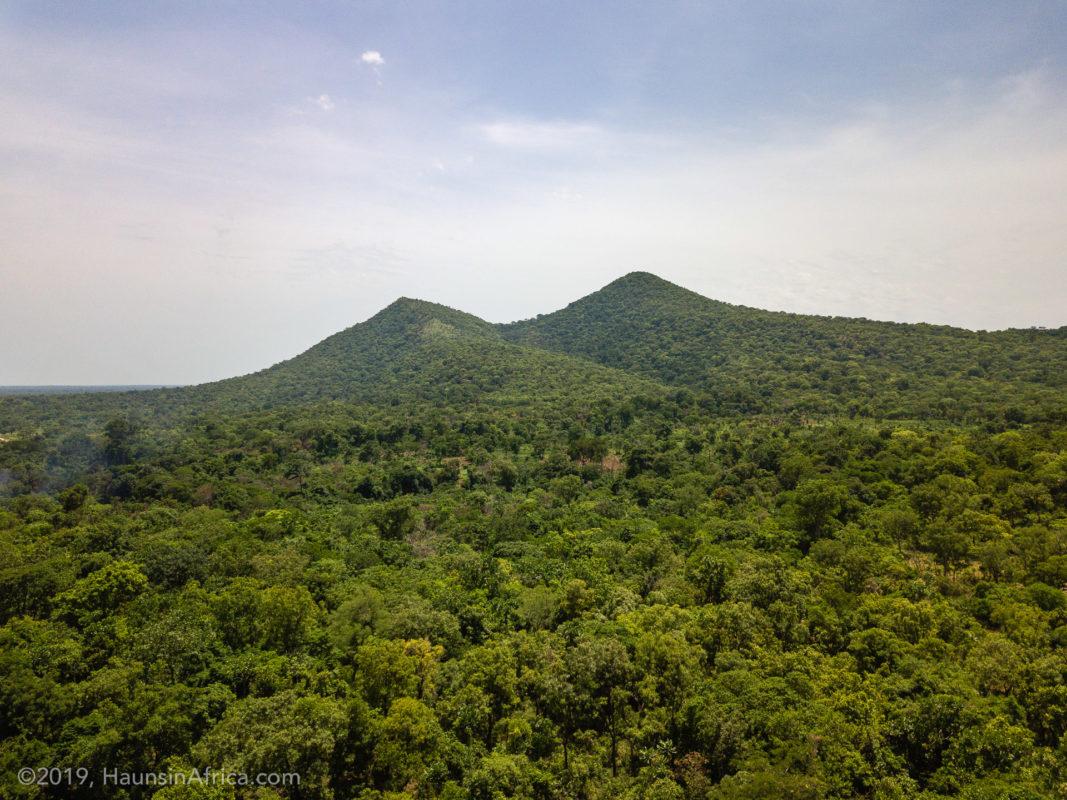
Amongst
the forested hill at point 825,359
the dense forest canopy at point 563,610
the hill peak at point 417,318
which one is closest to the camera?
the dense forest canopy at point 563,610

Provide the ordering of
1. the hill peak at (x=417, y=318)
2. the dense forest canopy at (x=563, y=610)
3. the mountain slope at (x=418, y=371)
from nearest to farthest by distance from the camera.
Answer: the dense forest canopy at (x=563, y=610) → the mountain slope at (x=418, y=371) → the hill peak at (x=417, y=318)

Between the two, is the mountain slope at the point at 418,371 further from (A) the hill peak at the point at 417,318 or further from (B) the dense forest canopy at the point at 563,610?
(B) the dense forest canopy at the point at 563,610

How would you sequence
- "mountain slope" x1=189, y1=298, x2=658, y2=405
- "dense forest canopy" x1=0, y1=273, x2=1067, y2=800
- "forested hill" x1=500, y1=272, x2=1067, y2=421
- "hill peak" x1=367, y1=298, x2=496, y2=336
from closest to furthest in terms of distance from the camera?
"dense forest canopy" x1=0, y1=273, x2=1067, y2=800, "forested hill" x1=500, y1=272, x2=1067, y2=421, "mountain slope" x1=189, y1=298, x2=658, y2=405, "hill peak" x1=367, y1=298, x2=496, y2=336

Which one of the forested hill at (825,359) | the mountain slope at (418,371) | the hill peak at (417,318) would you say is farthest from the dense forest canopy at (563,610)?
the hill peak at (417,318)

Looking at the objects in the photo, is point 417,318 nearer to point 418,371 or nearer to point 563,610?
point 418,371

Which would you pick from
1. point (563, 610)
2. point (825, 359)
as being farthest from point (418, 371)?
point (563, 610)

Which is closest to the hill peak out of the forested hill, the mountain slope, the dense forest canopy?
the mountain slope

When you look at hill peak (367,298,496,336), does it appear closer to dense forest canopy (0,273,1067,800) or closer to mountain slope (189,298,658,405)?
mountain slope (189,298,658,405)
